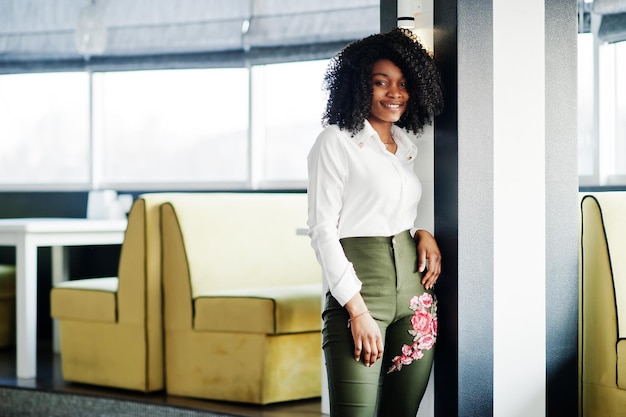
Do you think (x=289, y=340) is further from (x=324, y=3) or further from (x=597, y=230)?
(x=324, y=3)

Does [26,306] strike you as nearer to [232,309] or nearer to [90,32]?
[232,309]

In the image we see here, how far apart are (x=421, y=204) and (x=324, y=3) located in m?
2.94

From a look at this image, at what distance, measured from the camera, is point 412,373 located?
2514 mm

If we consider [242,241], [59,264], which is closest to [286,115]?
[242,241]

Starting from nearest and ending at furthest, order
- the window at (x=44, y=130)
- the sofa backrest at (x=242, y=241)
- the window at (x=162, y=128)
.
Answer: the sofa backrest at (x=242, y=241)
the window at (x=162, y=128)
the window at (x=44, y=130)

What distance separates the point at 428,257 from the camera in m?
2.61

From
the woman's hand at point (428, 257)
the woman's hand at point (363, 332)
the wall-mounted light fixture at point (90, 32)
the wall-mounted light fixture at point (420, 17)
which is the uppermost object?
the wall-mounted light fixture at point (90, 32)

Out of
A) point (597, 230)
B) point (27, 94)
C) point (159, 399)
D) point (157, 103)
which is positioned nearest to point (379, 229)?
point (597, 230)

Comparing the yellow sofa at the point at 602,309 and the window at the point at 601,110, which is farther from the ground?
the window at the point at 601,110

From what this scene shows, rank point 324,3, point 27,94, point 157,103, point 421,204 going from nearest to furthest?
point 421,204, point 324,3, point 157,103, point 27,94

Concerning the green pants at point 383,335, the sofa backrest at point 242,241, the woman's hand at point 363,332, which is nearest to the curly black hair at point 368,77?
the green pants at point 383,335

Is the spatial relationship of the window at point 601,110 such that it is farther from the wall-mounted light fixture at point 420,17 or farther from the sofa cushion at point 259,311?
the wall-mounted light fixture at point 420,17

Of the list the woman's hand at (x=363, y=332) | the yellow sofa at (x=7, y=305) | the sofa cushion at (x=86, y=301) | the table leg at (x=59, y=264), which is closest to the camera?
the woman's hand at (x=363, y=332)

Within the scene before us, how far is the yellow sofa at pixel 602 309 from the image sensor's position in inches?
124
